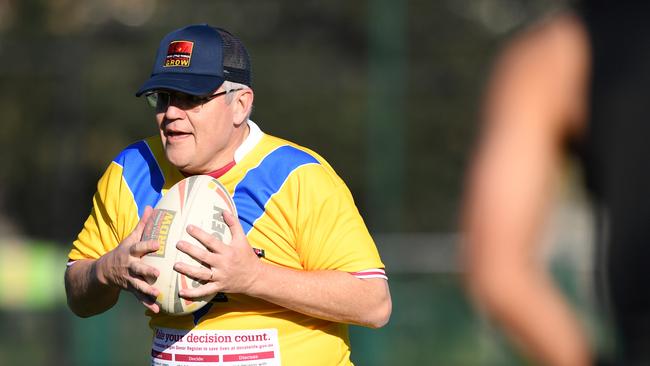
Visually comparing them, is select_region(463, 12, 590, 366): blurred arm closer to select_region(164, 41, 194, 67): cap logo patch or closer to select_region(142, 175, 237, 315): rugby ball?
select_region(142, 175, 237, 315): rugby ball

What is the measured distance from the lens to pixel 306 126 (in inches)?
612

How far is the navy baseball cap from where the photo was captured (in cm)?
403

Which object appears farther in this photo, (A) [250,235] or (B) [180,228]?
(A) [250,235]

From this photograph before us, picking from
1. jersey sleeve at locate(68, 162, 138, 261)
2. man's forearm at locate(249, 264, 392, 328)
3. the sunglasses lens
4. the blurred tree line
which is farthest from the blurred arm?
the blurred tree line

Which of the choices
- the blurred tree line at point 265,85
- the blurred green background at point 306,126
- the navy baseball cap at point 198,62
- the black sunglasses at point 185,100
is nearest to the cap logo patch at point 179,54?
the navy baseball cap at point 198,62

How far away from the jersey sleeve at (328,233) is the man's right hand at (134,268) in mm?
537

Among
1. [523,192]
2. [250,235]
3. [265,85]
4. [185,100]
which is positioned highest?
[265,85]

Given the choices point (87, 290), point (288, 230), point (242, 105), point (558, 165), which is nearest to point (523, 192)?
point (558, 165)

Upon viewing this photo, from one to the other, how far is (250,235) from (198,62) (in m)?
0.62

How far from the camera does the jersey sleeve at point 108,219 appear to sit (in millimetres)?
4297

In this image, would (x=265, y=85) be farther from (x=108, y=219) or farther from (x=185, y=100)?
(x=185, y=100)

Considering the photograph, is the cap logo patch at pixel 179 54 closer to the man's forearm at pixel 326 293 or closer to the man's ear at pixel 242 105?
the man's ear at pixel 242 105

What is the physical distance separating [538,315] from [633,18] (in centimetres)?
58

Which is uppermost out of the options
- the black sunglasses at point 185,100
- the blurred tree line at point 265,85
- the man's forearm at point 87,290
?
the blurred tree line at point 265,85
